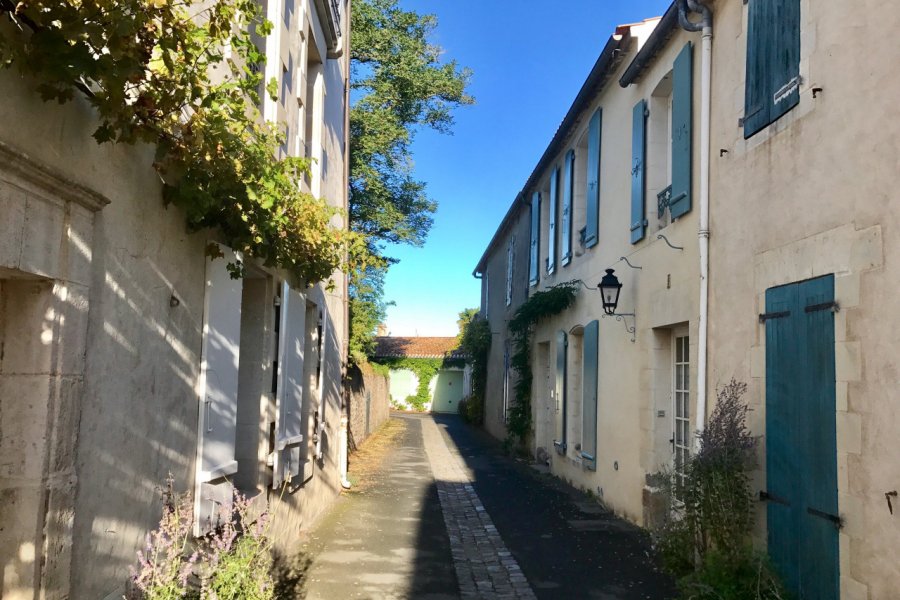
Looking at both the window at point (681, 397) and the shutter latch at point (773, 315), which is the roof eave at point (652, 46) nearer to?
the window at point (681, 397)

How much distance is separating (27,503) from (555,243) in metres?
10.4

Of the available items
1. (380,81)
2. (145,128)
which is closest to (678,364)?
(145,128)

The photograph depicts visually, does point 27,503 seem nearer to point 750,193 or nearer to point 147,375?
point 147,375

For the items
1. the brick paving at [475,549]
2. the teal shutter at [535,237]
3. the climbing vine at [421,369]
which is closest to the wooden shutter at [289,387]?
the brick paving at [475,549]

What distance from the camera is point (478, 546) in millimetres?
7051

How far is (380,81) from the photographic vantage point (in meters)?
17.0

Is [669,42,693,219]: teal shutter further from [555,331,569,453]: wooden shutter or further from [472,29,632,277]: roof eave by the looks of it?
[555,331,569,453]: wooden shutter

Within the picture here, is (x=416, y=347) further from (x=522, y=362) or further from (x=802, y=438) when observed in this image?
(x=802, y=438)

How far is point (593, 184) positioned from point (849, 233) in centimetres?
590

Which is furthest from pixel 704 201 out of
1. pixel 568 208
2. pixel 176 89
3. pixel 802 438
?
pixel 568 208

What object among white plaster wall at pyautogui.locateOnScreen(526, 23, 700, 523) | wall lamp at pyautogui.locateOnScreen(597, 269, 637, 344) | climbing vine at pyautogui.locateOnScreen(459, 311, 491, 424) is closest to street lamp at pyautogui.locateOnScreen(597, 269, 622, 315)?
wall lamp at pyautogui.locateOnScreen(597, 269, 637, 344)

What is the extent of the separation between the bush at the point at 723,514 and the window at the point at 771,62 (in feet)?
6.57

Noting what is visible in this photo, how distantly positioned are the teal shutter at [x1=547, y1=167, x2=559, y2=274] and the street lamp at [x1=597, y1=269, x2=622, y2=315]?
4.20 m

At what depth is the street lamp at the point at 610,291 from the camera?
8000mm
